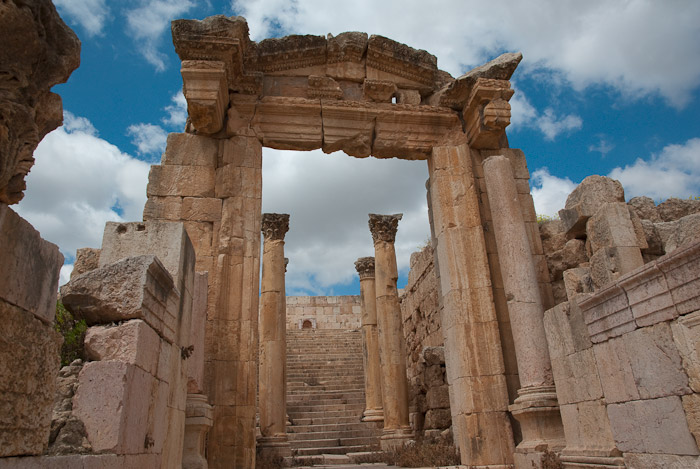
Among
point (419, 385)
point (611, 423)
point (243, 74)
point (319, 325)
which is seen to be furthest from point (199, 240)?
point (319, 325)

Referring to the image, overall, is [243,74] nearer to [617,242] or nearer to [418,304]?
[617,242]

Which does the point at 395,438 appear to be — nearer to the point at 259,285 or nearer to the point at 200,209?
the point at 259,285

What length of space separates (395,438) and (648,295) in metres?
8.08

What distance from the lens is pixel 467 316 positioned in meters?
7.24

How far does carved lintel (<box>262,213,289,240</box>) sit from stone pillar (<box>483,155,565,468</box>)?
6.79m

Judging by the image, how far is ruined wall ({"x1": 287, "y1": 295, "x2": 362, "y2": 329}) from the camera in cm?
2931

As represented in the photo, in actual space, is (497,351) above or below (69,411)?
above

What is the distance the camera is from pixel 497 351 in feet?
23.0

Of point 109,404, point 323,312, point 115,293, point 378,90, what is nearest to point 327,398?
point 378,90

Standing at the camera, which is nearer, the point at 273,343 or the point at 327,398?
the point at 273,343

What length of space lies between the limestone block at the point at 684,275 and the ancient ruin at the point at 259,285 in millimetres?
16

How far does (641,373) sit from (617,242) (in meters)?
1.70

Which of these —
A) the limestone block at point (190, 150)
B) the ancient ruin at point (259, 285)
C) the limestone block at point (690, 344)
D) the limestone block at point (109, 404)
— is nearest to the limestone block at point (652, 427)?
the ancient ruin at point (259, 285)

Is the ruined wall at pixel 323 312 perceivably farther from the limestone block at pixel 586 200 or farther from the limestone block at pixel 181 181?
the limestone block at pixel 586 200
